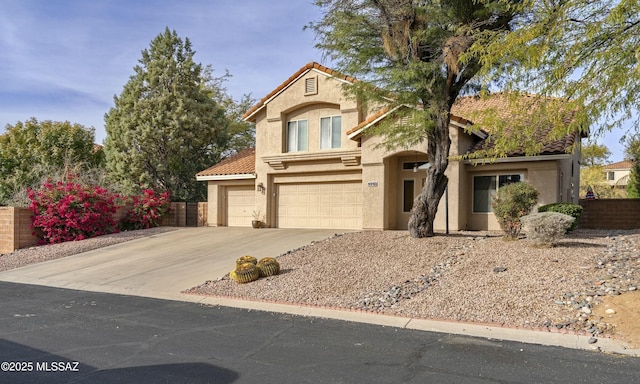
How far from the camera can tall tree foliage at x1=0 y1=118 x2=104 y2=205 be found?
26797 millimetres

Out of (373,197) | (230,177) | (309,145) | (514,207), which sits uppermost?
(309,145)

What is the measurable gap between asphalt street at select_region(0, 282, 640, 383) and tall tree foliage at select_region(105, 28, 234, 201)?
17925mm

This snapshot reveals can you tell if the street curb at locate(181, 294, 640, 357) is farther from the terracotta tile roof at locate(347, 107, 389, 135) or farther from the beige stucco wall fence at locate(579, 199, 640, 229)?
the beige stucco wall fence at locate(579, 199, 640, 229)

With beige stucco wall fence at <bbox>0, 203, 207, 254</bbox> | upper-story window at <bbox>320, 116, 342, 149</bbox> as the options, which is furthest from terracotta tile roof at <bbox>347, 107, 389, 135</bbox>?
beige stucco wall fence at <bbox>0, 203, 207, 254</bbox>

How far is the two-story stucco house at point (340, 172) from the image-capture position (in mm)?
16953

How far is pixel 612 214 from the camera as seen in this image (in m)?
19.0

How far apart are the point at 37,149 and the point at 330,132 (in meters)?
18.5

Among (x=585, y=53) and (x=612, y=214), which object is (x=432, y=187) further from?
(x=612, y=214)

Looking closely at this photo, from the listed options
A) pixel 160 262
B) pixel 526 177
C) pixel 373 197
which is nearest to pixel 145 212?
pixel 160 262

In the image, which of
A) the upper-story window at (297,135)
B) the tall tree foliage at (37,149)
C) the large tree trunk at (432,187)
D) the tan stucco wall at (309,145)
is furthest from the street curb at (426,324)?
the tall tree foliage at (37,149)

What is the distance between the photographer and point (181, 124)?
83.5 ft

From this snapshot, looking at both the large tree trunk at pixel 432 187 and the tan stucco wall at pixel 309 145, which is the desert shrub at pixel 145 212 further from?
the large tree trunk at pixel 432 187

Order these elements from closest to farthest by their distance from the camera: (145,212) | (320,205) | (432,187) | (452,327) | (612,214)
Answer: (452,327), (432,187), (612,214), (320,205), (145,212)

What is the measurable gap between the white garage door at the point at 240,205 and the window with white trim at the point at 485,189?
10191mm
